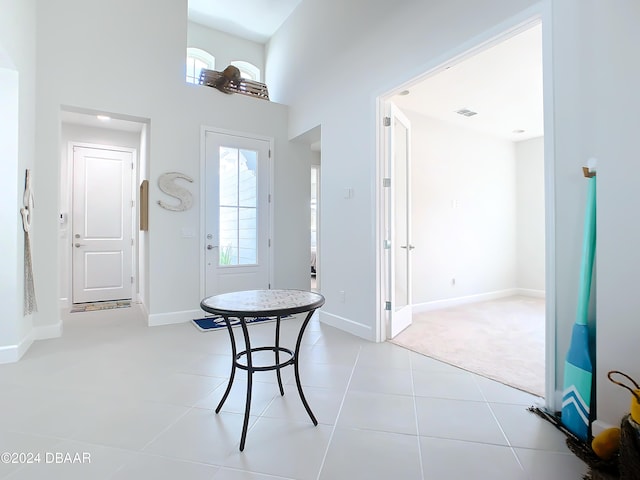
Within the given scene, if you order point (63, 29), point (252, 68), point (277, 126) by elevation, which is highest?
point (252, 68)

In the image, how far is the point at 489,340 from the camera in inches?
127

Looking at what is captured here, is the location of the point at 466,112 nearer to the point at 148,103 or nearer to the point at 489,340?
the point at 489,340

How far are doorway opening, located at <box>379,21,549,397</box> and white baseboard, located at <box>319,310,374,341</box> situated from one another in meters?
0.18

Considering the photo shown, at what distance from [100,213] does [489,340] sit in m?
5.73

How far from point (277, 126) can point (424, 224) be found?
2.53 m

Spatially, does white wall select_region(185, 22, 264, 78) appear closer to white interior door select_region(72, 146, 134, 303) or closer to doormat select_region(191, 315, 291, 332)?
white interior door select_region(72, 146, 134, 303)

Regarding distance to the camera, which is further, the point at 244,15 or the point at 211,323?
the point at 244,15

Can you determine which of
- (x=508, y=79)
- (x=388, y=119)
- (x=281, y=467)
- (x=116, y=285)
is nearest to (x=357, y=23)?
(x=388, y=119)

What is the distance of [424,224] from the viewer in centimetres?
464

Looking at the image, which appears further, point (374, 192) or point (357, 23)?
point (357, 23)

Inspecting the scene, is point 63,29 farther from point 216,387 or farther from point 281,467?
point 281,467

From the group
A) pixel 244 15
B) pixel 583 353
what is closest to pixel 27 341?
pixel 583 353

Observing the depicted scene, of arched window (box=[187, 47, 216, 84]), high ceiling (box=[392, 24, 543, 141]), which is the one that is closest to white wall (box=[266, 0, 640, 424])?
high ceiling (box=[392, 24, 543, 141])

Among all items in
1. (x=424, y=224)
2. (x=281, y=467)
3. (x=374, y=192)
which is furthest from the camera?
(x=424, y=224)
